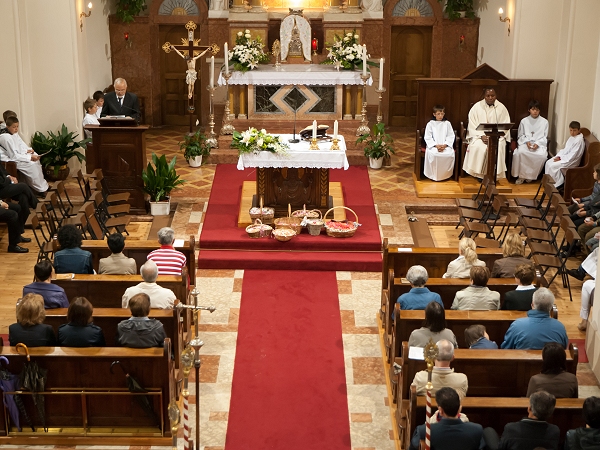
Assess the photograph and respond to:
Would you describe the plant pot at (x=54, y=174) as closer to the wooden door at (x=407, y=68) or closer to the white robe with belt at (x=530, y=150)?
the white robe with belt at (x=530, y=150)

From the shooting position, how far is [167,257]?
8.88 metres

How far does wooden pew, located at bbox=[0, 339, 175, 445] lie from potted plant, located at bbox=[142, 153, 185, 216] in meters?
5.59

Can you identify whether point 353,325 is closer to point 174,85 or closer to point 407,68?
point 407,68

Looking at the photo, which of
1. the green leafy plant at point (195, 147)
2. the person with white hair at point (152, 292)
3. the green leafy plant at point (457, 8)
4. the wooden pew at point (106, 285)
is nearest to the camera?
the person with white hair at point (152, 292)

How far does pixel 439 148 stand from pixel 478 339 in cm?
686

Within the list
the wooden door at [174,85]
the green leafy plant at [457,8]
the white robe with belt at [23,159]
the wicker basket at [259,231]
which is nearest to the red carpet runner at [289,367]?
the wicker basket at [259,231]

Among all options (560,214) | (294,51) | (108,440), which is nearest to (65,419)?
(108,440)

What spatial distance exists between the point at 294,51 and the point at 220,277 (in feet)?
22.7

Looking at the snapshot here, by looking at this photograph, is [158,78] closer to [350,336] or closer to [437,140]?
[437,140]

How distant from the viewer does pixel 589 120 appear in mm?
13664

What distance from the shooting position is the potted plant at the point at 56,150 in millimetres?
13656

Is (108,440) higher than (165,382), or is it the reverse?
(165,382)

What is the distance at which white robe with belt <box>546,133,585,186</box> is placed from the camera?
12859 mm

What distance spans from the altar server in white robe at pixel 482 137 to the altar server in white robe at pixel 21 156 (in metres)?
6.27
